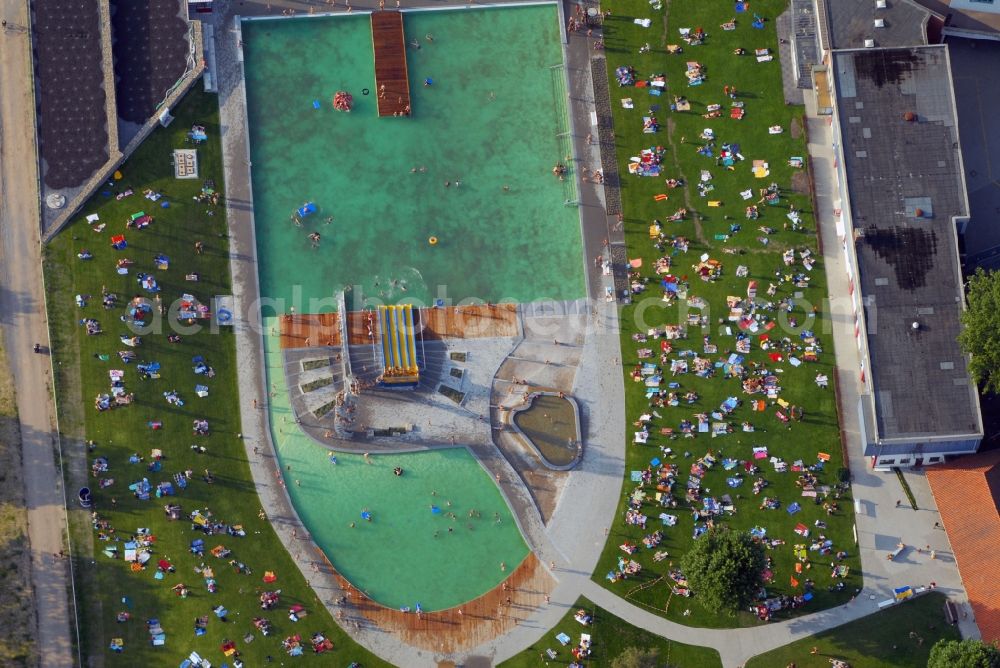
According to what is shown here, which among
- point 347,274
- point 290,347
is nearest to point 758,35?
point 347,274

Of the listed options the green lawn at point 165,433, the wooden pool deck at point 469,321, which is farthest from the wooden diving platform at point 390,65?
the wooden pool deck at point 469,321

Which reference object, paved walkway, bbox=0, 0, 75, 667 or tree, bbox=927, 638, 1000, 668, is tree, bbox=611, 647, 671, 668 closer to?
tree, bbox=927, 638, 1000, 668

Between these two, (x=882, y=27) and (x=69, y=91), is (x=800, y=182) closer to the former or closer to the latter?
(x=882, y=27)

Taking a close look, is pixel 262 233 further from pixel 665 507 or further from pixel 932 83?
pixel 932 83

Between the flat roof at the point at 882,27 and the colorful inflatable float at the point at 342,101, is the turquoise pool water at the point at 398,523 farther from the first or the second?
the flat roof at the point at 882,27

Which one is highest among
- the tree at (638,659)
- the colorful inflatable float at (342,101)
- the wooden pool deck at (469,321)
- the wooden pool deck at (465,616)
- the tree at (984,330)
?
the colorful inflatable float at (342,101)

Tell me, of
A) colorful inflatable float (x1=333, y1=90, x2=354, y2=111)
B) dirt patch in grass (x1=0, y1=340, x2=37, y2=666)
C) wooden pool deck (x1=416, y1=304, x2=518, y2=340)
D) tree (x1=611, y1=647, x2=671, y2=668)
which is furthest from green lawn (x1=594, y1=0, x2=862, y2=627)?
dirt patch in grass (x1=0, y1=340, x2=37, y2=666)
